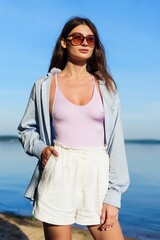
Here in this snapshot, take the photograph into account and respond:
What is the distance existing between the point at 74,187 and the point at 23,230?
155 inches

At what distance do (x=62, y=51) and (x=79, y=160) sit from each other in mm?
829

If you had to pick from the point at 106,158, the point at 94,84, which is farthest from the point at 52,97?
the point at 106,158

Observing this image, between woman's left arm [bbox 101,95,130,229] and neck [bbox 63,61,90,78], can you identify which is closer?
woman's left arm [bbox 101,95,130,229]

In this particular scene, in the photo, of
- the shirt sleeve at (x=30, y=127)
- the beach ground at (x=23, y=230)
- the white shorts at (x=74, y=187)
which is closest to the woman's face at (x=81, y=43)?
the shirt sleeve at (x=30, y=127)

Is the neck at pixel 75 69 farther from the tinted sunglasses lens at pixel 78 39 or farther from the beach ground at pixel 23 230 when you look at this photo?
the beach ground at pixel 23 230

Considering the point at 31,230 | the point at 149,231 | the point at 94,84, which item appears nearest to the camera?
the point at 94,84

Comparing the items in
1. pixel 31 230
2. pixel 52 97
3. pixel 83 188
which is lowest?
pixel 31 230

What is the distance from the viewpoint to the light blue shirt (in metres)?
3.10

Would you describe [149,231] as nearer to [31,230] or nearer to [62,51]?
[31,230]

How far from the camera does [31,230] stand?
6.73 meters

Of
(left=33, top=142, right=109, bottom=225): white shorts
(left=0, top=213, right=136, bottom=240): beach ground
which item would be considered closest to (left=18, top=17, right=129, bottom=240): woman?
(left=33, top=142, right=109, bottom=225): white shorts

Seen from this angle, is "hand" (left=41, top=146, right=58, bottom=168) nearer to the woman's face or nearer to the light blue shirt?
the light blue shirt

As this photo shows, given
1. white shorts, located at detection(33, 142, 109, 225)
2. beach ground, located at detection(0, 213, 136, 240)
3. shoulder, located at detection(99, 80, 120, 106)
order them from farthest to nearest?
beach ground, located at detection(0, 213, 136, 240), shoulder, located at detection(99, 80, 120, 106), white shorts, located at detection(33, 142, 109, 225)

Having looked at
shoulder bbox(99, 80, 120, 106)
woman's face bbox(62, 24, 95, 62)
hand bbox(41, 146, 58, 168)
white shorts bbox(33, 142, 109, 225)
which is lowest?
white shorts bbox(33, 142, 109, 225)
